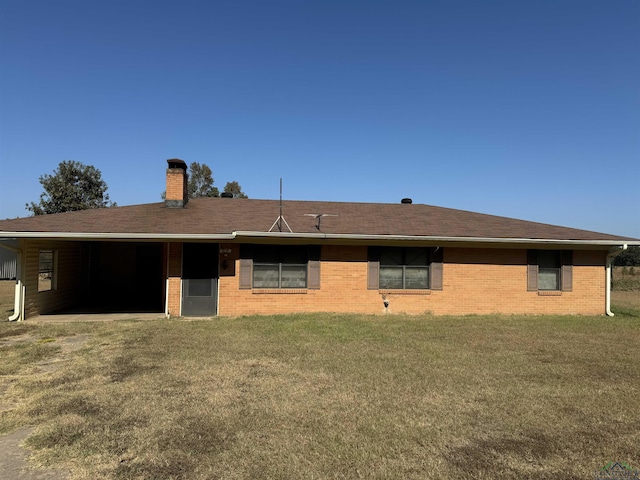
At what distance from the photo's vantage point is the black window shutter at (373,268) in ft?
40.5

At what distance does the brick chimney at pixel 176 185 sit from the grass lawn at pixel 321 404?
6.37 metres

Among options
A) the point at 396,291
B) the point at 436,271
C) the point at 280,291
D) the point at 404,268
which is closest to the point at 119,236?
the point at 280,291

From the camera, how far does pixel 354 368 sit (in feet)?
21.0

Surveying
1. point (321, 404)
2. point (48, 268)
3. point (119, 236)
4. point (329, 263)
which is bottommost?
point (321, 404)

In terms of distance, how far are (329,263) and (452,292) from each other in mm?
3823

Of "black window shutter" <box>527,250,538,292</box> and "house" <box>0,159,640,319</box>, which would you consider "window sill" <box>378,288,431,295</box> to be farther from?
"black window shutter" <box>527,250,538,292</box>

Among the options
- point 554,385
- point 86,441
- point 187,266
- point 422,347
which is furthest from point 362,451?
point 187,266

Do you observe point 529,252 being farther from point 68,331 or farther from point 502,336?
point 68,331

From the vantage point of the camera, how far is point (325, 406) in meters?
4.77

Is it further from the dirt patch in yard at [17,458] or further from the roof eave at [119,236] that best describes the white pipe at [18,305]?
the dirt patch in yard at [17,458]

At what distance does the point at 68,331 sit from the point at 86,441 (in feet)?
21.4

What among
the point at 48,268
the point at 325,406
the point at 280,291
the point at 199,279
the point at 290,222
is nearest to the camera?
the point at 325,406

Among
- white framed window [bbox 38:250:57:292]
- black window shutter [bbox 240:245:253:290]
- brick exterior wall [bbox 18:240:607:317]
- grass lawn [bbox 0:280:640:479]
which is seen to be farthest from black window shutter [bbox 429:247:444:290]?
white framed window [bbox 38:250:57:292]

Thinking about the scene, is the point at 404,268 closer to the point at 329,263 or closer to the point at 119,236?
the point at 329,263
